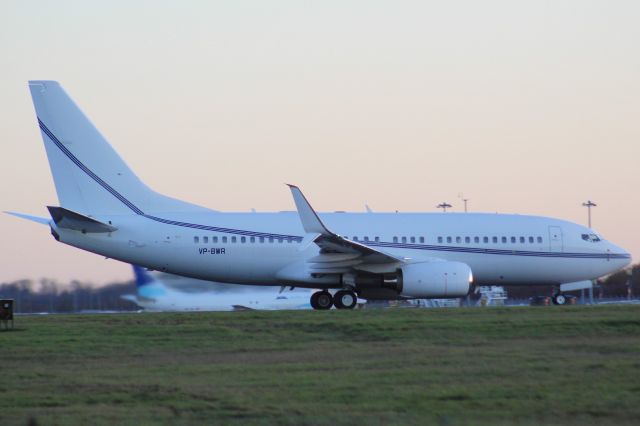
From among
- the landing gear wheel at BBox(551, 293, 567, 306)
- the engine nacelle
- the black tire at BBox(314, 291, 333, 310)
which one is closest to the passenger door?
the landing gear wheel at BBox(551, 293, 567, 306)

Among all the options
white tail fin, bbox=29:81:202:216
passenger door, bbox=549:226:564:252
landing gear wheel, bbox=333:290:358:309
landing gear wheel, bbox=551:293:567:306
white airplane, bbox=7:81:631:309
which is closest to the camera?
white airplane, bbox=7:81:631:309

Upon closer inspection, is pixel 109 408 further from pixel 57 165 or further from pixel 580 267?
pixel 580 267

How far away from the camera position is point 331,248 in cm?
3216

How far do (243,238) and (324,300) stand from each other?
3.21 metres

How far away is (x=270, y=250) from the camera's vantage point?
34.1 metres

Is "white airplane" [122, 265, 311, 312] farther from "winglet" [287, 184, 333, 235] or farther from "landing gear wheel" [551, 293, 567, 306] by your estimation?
"landing gear wheel" [551, 293, 567, 306]

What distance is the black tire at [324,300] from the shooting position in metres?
34.2

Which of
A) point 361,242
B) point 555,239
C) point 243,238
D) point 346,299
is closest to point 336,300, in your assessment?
point 346,299

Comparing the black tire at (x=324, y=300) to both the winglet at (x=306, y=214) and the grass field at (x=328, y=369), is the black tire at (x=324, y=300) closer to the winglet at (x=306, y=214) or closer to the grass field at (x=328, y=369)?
the winglet at (x=306, y=214)

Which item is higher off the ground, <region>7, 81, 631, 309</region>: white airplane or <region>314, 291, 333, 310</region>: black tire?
<region>7, 81, 631, 309</region>: white airplane

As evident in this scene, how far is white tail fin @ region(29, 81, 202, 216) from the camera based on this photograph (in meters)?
33.7

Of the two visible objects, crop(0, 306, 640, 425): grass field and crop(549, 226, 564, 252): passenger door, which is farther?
crop(549, 226, 564, 252): passenger door

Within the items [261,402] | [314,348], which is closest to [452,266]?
[314,348]

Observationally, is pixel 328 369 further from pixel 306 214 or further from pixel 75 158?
pixel 75 158
